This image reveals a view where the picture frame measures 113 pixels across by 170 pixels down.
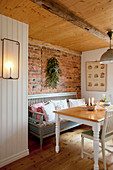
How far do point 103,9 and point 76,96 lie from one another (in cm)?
299

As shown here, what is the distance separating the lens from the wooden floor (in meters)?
2.15

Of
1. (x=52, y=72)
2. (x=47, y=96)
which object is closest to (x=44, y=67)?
(x=52, y=72)

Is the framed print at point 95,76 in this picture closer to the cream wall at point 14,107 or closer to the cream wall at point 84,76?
the cream wall at point 84,76

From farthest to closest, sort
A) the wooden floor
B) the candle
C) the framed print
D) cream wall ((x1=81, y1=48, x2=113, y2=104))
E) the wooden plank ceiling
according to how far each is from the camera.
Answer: the framed print < cream wall ((x1=81, y1=48, x2=113, y2=104)) < the candle < the wooden floor < the wooden plank ceiling

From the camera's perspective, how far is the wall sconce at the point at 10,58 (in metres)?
2.21

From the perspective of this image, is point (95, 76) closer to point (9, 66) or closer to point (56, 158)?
point (56, 158)

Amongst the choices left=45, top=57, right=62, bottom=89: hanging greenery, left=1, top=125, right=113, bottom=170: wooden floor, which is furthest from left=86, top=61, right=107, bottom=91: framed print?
left=1, top=125, right=113, bottom=170: wooden floor

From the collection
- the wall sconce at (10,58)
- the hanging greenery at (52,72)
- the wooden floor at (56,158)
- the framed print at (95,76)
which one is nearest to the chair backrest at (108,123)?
the wooden floor at (56,158)

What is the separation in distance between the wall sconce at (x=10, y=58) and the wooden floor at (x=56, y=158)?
1.45 metres

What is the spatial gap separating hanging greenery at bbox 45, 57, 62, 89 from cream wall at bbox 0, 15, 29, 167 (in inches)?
54.5

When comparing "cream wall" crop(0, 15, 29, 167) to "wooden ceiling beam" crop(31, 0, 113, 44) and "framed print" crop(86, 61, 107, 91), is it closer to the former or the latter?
"wooden ceiling beam" crop(31, 0, 113, 44)

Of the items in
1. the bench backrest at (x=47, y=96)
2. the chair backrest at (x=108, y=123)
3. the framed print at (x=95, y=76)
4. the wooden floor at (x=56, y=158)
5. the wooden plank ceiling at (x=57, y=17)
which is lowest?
the wooden floor at (x=56, y=158)

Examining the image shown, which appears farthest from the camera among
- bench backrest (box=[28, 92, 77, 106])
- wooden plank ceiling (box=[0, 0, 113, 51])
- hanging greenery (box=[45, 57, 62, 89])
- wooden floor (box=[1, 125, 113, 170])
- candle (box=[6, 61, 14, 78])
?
hanging greenery (box=[45, 57, 62, 89])

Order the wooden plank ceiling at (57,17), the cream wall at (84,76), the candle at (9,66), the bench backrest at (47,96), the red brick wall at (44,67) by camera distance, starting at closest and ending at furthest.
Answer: the wooden plank ceiling at (57,17) → the candle at (9,66) → the bench backrest at (47,96) → the red brick wall at (44,67) → the cream wall at (84,76)
